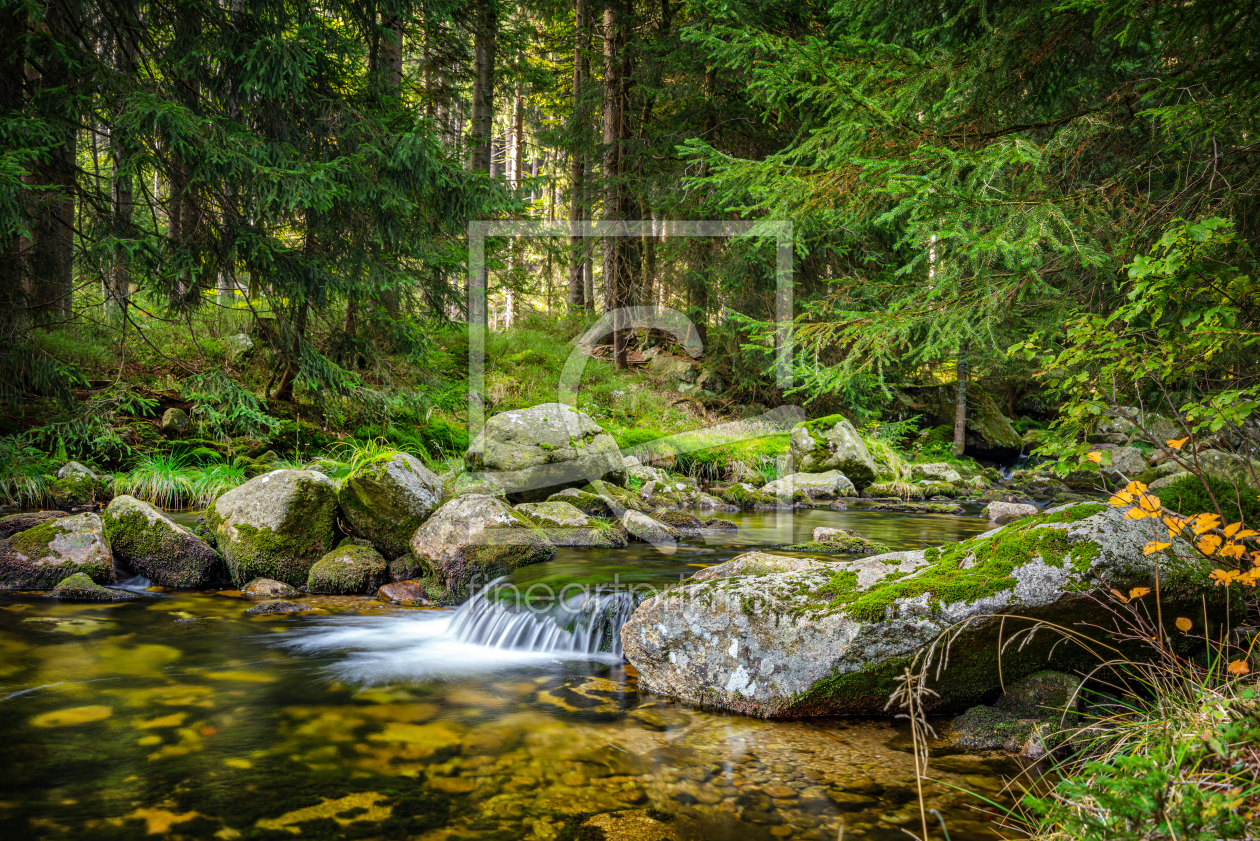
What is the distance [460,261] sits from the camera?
1038 centimetres

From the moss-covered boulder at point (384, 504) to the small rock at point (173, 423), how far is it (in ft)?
13.2

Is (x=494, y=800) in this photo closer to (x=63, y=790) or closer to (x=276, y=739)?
(x=276, y=739)

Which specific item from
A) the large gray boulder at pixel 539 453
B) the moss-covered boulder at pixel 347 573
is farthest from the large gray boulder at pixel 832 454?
the moss-covered boulder at pixel 347 573

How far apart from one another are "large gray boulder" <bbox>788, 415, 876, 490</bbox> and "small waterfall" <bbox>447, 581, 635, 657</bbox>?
9.06 m

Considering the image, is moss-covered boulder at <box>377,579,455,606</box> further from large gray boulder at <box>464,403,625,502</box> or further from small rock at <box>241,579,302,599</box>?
large gray boulder at <box>464,403,625,502</box>

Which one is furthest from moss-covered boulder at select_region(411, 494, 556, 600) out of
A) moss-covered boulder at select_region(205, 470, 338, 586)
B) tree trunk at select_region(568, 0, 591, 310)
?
tree trunk at select_region(568, 0, 591, 310)

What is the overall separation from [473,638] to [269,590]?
216 cm

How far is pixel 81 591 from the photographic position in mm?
5730

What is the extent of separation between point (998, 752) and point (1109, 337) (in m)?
2.07

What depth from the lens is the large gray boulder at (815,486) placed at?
41.4ft

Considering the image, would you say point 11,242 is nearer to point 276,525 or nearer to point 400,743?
point 276,525

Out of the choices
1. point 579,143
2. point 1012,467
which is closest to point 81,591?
point 579,143

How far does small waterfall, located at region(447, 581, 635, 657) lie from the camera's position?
17.1 ft

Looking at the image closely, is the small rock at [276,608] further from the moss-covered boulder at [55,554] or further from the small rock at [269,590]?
the moss-covered boulder at [55,554]
